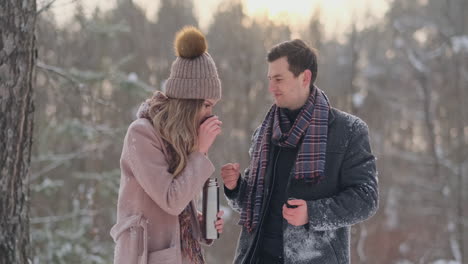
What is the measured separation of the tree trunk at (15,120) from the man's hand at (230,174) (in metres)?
1.14

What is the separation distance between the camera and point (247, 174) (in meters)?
3.07

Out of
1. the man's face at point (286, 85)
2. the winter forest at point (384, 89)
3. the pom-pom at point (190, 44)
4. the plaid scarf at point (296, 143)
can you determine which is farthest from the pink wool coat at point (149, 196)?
the winter forest at point (384, 89)

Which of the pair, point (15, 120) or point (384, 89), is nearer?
point (15, 120)

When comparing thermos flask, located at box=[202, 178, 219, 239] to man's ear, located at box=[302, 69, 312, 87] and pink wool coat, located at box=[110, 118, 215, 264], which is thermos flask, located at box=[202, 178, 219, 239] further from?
man's ear, located at box=[302, 69, 312, 87]

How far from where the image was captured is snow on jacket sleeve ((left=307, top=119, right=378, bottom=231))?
8.08ft

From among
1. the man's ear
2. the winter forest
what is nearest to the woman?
the man's ear

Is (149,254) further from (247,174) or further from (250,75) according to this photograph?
(250,75)

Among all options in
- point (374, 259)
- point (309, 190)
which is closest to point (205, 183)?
point (309, 190)

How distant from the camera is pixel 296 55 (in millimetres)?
2697

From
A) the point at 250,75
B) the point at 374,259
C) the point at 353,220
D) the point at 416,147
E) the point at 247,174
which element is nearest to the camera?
the point at 353,220

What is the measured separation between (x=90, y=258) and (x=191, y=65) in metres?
6.01

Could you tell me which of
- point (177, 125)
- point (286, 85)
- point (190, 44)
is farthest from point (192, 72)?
point (286, 85)

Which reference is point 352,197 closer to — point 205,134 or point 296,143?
point 296,143

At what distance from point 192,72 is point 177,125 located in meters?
0.27
